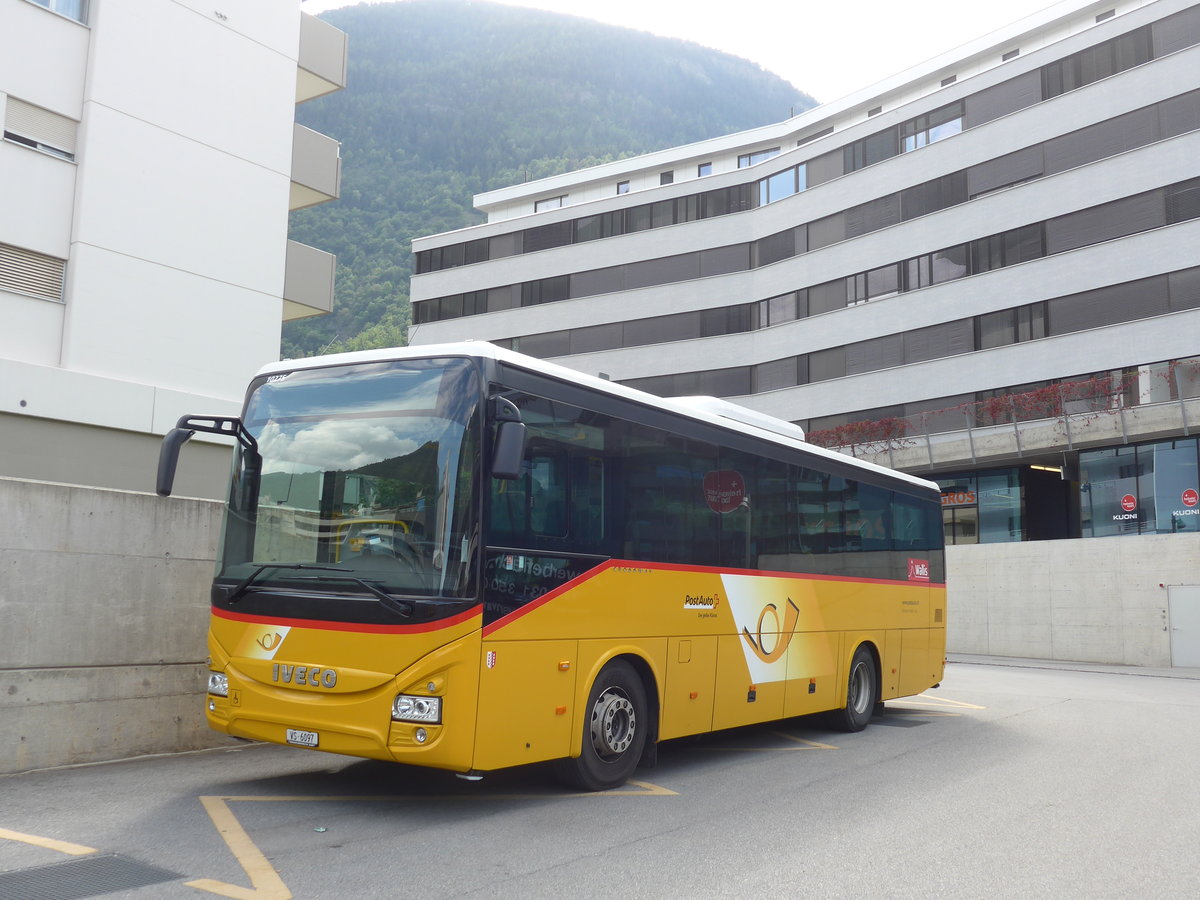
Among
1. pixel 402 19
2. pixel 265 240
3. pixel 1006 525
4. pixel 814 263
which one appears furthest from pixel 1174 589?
pixel 402 19

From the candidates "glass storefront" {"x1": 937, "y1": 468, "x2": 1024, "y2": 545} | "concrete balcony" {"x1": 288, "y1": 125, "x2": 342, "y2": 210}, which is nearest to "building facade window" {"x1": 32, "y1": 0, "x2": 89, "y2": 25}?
"concrete balcony" {"x1": 288, "y1": 125, "x2": 342, "y2": 210}

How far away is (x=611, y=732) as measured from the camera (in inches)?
325

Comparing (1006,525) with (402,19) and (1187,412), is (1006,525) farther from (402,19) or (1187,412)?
(402,19)

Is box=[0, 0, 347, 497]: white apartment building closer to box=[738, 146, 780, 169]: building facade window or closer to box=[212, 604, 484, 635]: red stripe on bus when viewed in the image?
box=[212, 604, 484, 635]: red stripe on bus

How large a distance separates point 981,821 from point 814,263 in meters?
37.4

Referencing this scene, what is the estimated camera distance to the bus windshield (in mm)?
7004

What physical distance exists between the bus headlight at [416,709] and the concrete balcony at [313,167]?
1938 centimetres

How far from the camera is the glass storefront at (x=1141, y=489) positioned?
2917 cm

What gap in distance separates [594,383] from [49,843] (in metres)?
4.66

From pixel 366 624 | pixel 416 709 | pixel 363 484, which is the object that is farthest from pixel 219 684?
pixel 363 484

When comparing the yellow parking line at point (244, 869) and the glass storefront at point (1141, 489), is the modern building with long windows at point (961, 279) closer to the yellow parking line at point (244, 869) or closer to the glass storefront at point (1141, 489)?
the glass storefront at point (1141, 489)

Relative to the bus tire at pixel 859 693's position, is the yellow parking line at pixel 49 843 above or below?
below

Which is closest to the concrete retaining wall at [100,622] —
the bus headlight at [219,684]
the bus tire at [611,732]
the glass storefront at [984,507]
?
the bus headlight at [219,684]

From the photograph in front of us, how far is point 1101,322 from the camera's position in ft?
108
